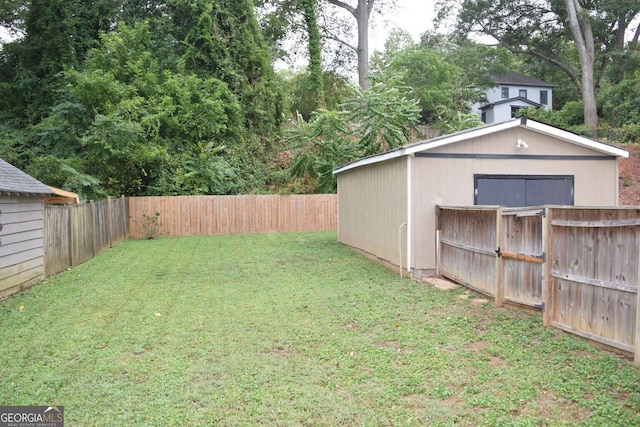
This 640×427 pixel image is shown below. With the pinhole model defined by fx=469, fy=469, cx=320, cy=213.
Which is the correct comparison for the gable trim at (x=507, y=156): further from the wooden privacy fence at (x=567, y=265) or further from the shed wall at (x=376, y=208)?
the wooden privacy fence at (x=567, y=265)

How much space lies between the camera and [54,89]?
21.1 metres

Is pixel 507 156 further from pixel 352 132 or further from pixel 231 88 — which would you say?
pixel 231 88

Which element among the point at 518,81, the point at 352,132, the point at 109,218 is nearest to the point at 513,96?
the point at 518,81

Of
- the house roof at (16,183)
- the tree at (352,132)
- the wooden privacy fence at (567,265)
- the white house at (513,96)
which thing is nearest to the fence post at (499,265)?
the wooden privacy fence at (567,265)

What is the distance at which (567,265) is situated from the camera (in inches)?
179

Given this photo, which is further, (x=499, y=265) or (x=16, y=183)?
(x=16, y=183)

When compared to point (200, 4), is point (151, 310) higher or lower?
lower

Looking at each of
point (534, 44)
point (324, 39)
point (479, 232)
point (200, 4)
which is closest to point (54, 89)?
point (200, 4)

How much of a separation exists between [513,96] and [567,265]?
1392 inches

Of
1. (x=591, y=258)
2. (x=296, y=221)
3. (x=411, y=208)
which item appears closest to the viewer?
(x=591, y=258)

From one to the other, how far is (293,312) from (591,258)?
10.8 ft

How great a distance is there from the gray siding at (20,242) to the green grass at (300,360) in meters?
0.47

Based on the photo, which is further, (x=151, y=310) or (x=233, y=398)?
(x=151, y=310)

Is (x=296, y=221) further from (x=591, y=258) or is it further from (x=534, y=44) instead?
(x=534, y=44)
